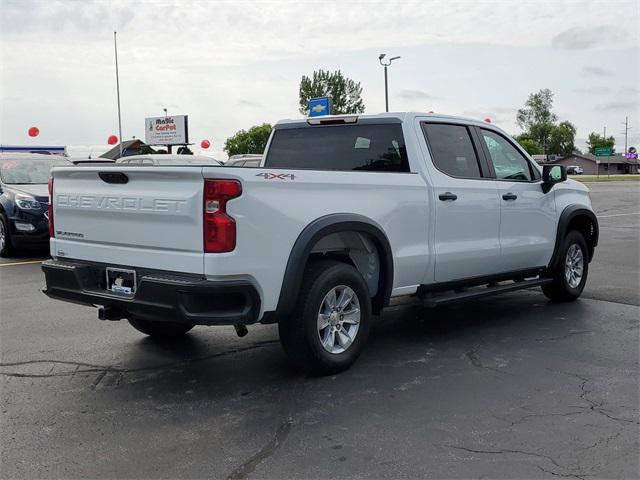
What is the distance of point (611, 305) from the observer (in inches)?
292

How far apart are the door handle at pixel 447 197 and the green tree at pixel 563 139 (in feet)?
444

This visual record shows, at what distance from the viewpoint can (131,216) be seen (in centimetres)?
468

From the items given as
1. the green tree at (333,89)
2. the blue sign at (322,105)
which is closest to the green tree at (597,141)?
the green tree at (333,89)

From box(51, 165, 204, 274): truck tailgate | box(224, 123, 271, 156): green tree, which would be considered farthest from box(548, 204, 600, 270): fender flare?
box(224, 123, 271, 156): green tree

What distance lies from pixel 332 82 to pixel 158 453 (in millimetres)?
90301

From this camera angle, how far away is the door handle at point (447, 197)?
5789mm

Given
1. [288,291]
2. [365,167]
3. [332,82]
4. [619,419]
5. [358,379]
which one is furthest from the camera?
[332,82]

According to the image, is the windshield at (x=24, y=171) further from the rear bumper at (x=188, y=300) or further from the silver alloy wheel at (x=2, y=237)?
the rear bumper at (x=188, y=300)

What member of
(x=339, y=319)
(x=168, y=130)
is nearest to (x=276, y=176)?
(x=339, y=319)

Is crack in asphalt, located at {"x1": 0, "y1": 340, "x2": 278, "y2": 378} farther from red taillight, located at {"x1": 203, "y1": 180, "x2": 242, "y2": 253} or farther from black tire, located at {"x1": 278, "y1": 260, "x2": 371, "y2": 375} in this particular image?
red taillight, located at {"x1": 203, "y1": 180, "x2": 242, "y2": 253}

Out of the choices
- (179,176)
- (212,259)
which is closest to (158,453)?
(212,259)

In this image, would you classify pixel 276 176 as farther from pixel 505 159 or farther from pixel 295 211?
pixel 505 159

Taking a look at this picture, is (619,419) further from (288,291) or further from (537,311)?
(537,311)

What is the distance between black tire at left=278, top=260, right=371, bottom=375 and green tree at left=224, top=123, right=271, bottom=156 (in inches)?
3240
